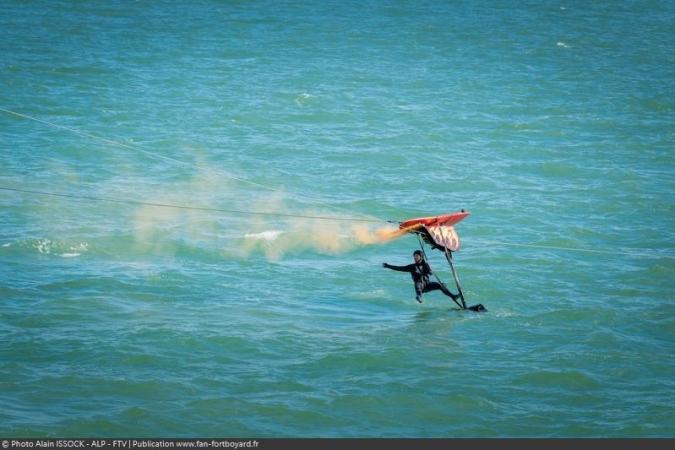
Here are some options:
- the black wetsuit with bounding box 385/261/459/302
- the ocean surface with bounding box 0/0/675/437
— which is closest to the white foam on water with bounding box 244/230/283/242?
the ocean surface with bounding box 0/0/675/437

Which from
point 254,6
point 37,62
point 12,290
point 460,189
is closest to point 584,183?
point 460,189

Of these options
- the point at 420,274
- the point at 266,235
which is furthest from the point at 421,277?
the point at 266,235

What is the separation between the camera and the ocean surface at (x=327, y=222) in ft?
84.6

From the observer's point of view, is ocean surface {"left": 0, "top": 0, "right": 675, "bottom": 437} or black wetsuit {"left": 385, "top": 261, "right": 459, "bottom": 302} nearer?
ocean surface {"left": 0, "top": 0, "right": 675, "bottom": 437}

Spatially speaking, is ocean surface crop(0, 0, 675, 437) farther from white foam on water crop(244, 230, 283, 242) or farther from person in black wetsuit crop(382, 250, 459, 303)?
person in black wetsuit crop(382, 250, 459, 303)

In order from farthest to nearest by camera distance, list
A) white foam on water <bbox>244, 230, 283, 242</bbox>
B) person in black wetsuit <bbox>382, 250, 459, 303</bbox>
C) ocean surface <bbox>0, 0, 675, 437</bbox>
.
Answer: white foam on water <bbox>244, 230, 283, 242</bbox>, person in black wetsuit <bbox>382, 250, 459, 303</bbox>, ocean surface <bbox>0, 0, 675, 437</bbox>

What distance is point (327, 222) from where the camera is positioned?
43.4m

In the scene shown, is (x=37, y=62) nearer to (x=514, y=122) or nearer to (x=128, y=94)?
(x=128, y=94)

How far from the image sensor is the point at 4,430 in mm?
22578

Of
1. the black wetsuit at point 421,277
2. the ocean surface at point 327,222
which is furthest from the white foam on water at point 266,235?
the black wetsuit at point 421,277

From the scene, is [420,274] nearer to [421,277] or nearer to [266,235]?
[421,277]

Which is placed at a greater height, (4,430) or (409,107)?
(409,107)

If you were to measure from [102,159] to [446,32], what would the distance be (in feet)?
131

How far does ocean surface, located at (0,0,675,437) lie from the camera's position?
25797 mm
